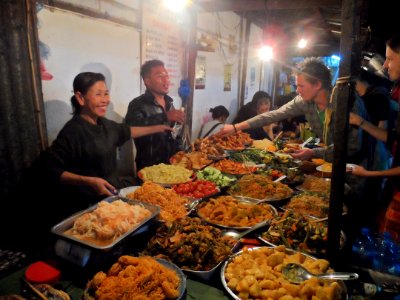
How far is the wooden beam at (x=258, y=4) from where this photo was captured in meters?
6.30

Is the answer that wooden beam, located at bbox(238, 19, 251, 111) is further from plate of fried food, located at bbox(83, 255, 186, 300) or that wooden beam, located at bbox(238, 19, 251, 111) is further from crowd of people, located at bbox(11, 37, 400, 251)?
plate of fried food, located at bbox(83, 255, 186, 300)

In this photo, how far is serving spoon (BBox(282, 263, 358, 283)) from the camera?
1.87 metres

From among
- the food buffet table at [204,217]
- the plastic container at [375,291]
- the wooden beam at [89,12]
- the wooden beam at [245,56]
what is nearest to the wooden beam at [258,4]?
the wooden beam at [89,12]

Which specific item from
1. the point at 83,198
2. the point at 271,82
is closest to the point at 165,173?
the point at 83,198

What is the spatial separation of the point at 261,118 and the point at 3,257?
16.3ft

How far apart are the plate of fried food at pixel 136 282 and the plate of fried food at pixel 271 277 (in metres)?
0.35

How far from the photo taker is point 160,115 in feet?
17.2

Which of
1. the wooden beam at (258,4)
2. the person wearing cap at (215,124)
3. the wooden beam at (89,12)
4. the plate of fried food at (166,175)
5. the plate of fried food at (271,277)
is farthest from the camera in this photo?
the person wearing cap at (215,124)

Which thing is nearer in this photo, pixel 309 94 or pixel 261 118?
pixel 309 94

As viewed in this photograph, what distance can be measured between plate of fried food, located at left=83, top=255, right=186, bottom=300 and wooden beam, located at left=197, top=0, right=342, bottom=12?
21.1 ft

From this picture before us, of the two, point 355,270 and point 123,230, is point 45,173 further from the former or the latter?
point 355,270

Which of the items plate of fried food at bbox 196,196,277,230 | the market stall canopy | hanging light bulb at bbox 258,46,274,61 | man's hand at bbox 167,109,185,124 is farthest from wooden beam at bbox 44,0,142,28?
hanging light bulb at bbox 258,46,274,61

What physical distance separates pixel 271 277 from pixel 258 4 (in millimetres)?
6425

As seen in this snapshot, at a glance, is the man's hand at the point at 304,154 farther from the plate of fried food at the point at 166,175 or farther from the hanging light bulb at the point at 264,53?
the hanging light bulb at the point at 264,53
